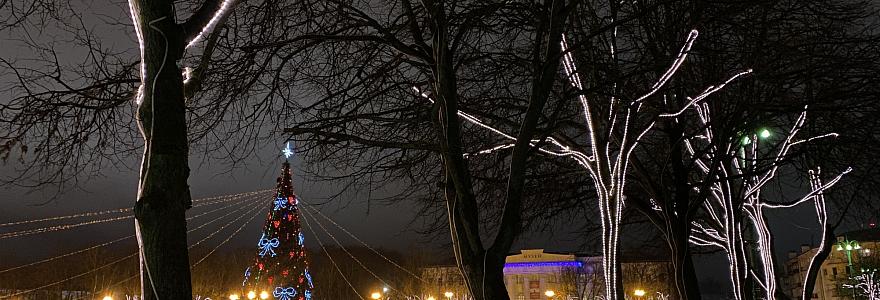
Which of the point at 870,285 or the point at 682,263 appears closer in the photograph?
the point at 682,263

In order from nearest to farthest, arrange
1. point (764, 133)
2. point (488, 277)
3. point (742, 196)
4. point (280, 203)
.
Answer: point (488, 277)
point (742, 196)
point (764, 133)
point (280, 203)

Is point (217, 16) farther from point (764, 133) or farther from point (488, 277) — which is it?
point (764, 133)

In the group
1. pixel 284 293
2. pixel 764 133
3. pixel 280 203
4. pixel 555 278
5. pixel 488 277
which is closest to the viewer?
pixel 488 277

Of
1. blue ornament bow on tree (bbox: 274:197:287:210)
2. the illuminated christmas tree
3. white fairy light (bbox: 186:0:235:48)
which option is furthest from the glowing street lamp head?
blue ornament bow on tree (bbox: 274:197:287:210)

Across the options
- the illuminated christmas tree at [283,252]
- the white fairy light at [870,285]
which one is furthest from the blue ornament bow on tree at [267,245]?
the white fairy light at [870,285]

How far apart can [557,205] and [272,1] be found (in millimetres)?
8165

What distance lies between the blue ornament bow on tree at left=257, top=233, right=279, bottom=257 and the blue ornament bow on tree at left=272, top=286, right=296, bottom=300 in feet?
4.69

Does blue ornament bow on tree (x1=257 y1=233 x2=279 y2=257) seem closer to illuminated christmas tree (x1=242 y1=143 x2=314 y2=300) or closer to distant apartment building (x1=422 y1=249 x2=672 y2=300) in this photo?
illuminated christmas tree (x1=242 y1=143 x2=314 y2=300)

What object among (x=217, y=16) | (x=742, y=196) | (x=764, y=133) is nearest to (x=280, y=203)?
(x=764, y=133)

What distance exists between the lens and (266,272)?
90.8 feet

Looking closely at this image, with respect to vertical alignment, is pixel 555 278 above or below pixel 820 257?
below

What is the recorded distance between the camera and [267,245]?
1075 inches

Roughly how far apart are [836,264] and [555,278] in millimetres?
32289

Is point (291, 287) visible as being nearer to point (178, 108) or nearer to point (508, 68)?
point (508, 68)
